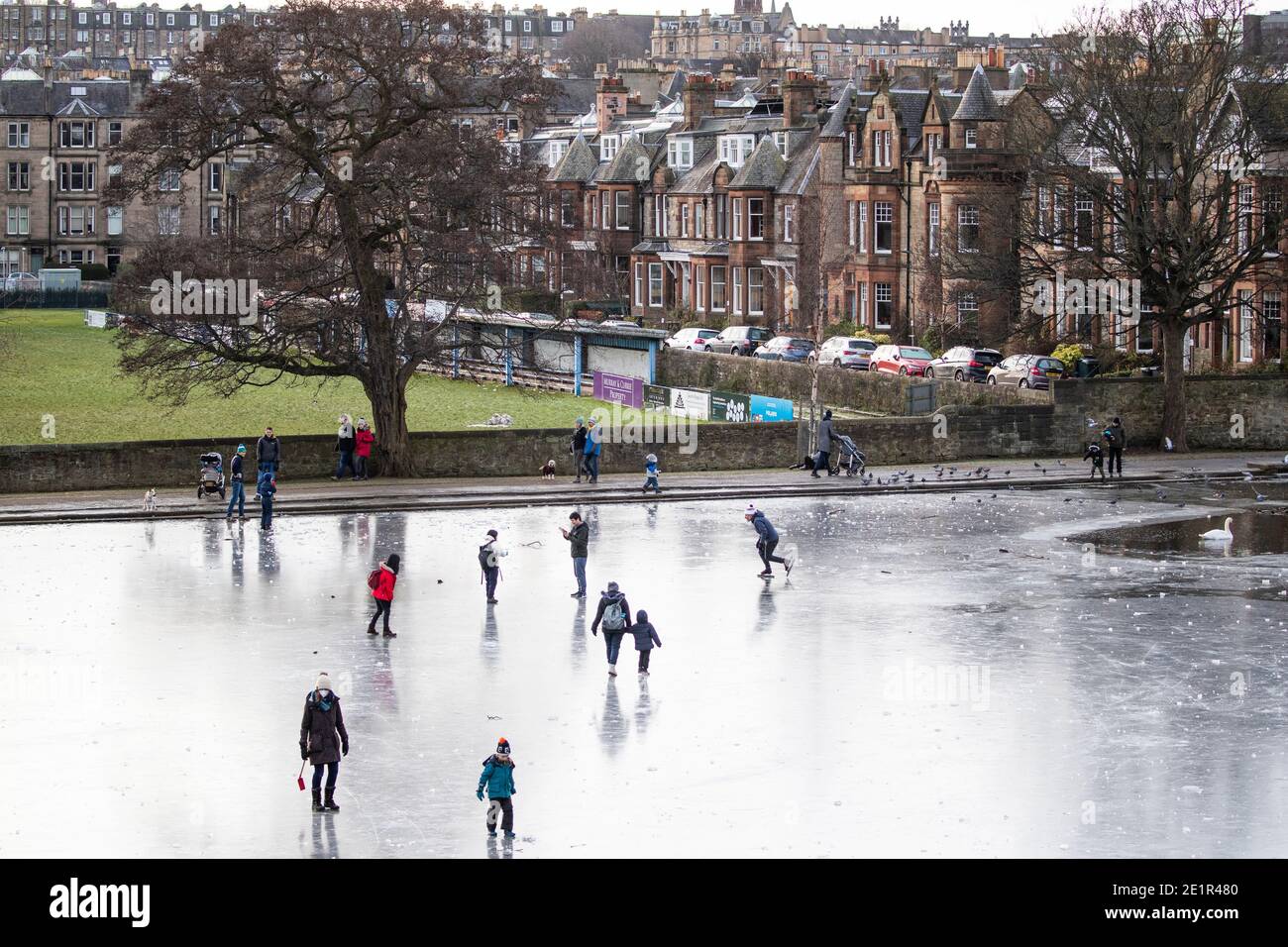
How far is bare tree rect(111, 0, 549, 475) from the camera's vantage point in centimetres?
4009

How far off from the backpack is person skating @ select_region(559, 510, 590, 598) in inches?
176

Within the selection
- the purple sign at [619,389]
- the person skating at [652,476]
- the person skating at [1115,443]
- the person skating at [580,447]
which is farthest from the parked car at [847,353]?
the person skating at [652,476]

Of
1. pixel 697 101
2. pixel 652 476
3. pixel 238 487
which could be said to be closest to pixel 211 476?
pixel 238 487

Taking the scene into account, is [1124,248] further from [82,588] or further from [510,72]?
[82,588]

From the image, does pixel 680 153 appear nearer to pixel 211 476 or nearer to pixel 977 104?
pixel 977 104

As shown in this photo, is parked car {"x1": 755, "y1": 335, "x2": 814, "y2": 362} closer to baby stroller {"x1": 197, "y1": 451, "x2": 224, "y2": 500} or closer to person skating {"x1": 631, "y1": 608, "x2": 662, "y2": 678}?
baby stroller {"x1": 197, "y1": 451, "x2": 224, "y2": 500}

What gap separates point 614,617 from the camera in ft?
78.7

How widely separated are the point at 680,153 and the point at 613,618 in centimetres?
7000

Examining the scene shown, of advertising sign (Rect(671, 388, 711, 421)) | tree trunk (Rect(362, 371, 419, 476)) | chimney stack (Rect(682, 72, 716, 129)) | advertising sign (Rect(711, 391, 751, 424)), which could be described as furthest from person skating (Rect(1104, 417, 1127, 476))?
chimney stack (Rect(682, 72, 716, 129))

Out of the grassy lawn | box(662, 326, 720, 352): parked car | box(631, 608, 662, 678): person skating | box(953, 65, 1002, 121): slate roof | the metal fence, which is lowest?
box(631, 608, 662, 678): person skating

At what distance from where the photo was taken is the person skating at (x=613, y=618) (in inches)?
945

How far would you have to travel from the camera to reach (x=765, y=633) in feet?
88.6

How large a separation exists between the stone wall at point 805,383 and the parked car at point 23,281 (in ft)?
148

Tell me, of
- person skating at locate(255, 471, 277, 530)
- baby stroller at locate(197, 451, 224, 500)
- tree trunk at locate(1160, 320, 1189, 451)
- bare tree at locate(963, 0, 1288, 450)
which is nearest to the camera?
person skating at locate(255, 471, 277, 530)
